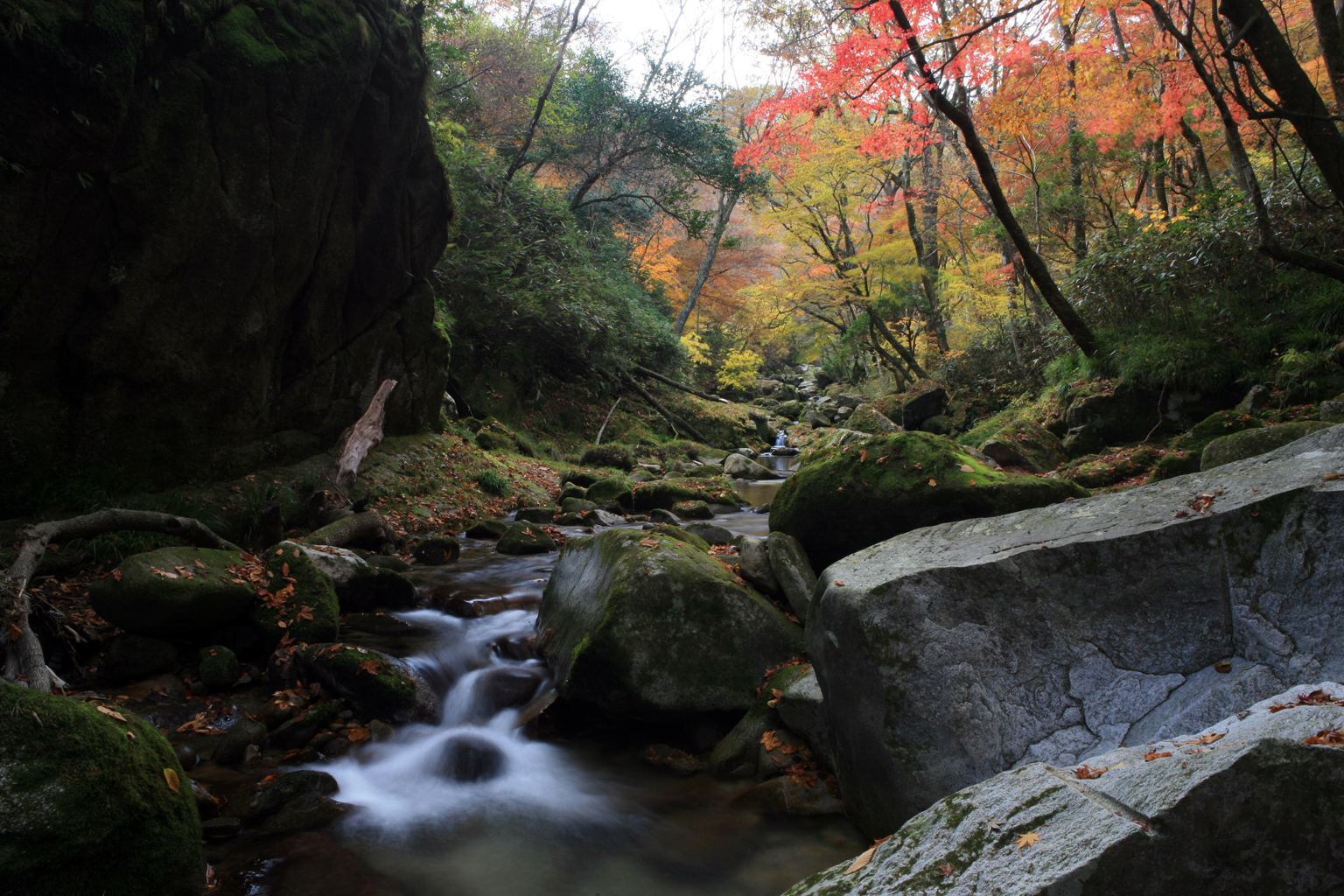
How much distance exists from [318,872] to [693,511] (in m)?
7.51

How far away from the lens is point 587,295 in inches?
624

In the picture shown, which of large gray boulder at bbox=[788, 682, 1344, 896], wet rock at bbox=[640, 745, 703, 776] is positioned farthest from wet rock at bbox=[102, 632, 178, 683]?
large gray boulder at bbox=[788, 682, 1344, 896]

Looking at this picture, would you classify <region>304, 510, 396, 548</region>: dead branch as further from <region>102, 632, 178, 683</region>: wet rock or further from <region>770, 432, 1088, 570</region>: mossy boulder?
<region>770, 432, 1088, 570</region>: mossy boulder

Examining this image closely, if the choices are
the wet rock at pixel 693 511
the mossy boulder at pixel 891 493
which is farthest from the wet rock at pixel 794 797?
the wet rock at pixel 693 511

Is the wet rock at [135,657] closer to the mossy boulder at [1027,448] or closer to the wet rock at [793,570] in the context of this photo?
the wet rock at [793,570]

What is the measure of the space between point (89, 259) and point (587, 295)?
35.5ft

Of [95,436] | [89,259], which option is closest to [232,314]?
[89,259]

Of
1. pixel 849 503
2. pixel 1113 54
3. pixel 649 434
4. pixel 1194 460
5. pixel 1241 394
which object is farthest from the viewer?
pixel 649 434

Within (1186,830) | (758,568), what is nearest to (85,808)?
(1186,830)

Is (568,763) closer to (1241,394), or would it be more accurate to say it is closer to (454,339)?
(1241,394)

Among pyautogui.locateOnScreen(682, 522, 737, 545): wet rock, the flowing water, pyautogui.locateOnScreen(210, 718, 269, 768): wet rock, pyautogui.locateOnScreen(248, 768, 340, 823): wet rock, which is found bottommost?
the flowing water

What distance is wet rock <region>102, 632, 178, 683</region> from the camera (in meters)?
4.44

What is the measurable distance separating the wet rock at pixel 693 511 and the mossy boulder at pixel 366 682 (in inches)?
237

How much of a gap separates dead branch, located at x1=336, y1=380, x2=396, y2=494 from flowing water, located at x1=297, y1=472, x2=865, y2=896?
4019mm
